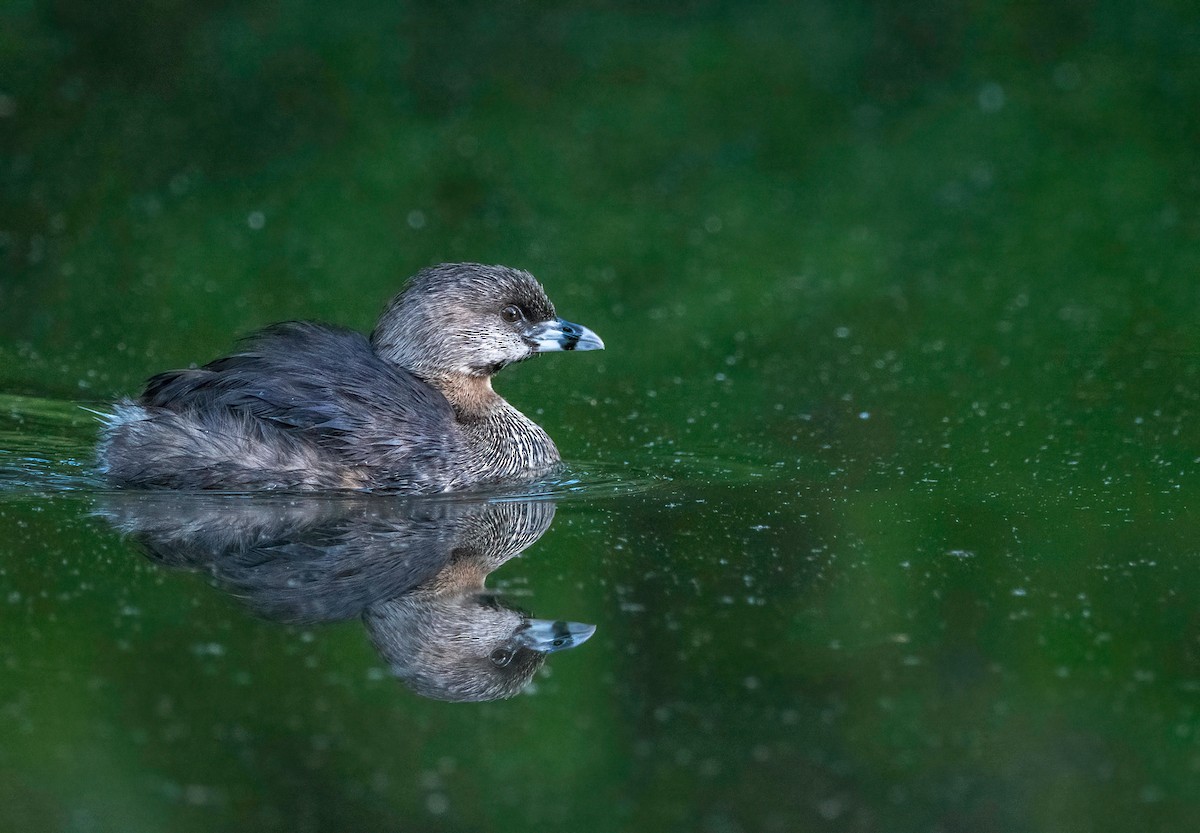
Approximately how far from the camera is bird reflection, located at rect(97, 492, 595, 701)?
17.5 ft

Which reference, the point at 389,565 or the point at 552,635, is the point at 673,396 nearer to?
the point at 389,565

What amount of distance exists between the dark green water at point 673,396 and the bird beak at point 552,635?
6 cm

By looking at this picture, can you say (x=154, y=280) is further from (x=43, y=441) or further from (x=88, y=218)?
(x=43, y=441)

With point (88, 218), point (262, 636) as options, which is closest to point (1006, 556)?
point (262, 636)

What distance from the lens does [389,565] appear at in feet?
19.9

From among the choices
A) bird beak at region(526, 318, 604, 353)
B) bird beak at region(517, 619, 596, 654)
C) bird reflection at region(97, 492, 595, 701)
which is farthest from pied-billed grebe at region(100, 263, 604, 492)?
bird beak at region(517, 619, 596, 654)

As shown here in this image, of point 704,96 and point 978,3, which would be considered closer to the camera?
point 704,96

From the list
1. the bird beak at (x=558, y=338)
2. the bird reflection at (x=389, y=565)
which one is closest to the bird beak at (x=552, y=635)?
the bird reflection at (x=389, y=565)

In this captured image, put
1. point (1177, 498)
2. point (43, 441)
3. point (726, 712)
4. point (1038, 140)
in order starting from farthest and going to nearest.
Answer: point (1038, 140)
point (43, 441)
point (1177, 498)
point (726, 712)

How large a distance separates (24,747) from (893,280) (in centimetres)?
724

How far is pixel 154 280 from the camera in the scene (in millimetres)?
10555

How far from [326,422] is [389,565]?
1.05m

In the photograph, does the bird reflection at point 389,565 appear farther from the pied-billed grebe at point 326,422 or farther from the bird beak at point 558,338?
the bird beak at point 558,338

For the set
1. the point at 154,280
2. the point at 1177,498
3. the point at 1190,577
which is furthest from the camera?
the point at 154,280
